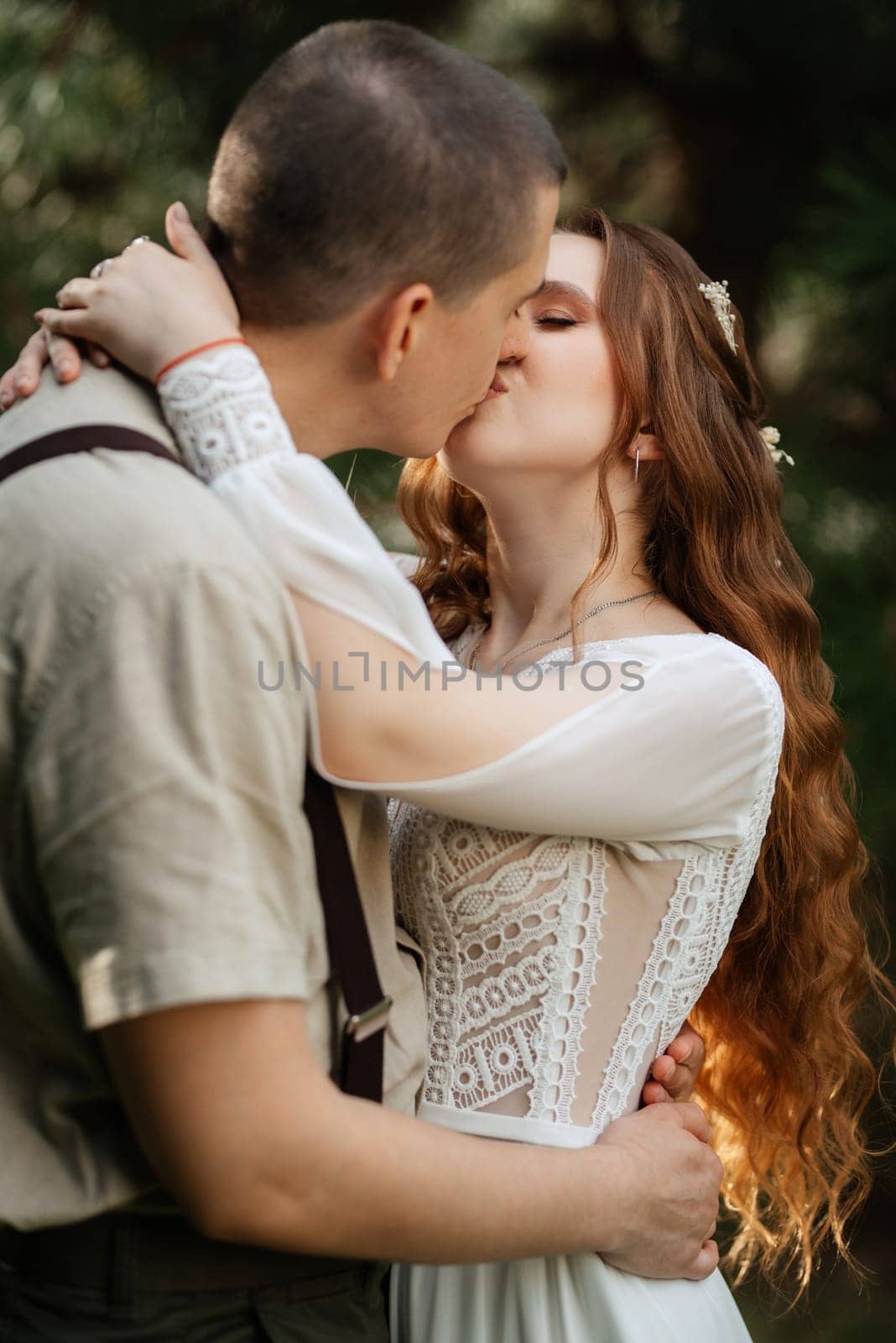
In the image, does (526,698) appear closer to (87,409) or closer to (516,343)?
(87,409)

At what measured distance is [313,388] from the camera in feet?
4.19

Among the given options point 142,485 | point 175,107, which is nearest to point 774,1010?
point 142,485

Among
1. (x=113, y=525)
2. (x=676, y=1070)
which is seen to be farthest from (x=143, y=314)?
(x=676, y=1070)

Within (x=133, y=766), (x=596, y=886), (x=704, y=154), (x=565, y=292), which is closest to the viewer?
(x=133, y=766)

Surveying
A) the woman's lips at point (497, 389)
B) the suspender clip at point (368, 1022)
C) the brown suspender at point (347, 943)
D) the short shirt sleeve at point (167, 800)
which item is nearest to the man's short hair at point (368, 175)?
the brown suspender at point (347, 943)

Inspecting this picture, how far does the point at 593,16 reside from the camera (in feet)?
9.11

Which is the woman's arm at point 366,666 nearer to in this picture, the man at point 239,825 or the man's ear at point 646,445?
the man at point 239,825

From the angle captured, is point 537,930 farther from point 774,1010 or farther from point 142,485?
point 142,485

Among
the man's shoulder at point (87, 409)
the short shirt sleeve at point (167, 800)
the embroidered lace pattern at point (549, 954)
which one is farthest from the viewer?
the embroidered lace pattern at point (549, 954)

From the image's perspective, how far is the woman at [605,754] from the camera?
3.82 ft

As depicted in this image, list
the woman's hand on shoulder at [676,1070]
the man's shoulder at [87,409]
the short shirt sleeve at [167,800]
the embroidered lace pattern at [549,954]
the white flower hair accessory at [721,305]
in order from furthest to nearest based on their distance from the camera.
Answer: the white flower hair accessory at [721,305] → the woman's hand on shoulder at [676,1070] → the embroidered lace pattern at [549,954] → the man's shoulder at [87,409] → the short shirt sleeve at [167,800]

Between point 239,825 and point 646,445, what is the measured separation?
1068mm

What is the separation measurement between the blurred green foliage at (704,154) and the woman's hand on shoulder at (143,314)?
1130 millimetres

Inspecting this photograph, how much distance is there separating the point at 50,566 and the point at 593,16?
229 cm
